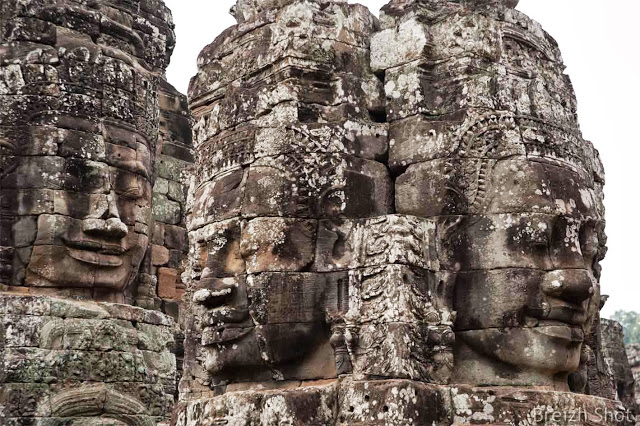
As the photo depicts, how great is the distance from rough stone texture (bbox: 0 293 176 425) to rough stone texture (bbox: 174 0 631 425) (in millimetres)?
4117

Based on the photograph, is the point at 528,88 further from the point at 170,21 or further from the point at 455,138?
the point at 170,21

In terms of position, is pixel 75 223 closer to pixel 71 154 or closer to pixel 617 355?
pixel 71 154

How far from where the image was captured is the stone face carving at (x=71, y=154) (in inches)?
483

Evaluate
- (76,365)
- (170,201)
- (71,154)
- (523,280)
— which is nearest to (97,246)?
(71,154)

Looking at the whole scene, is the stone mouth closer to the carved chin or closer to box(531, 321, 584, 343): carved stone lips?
the carved chin

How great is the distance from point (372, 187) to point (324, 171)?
0.37 meters

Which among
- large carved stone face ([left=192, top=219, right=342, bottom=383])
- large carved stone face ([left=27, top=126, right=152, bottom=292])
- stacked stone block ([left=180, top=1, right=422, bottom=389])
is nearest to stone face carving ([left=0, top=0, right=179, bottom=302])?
large carved stone face ([left=27, top=126, right=152, bottom=292])

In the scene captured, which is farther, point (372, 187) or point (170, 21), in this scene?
point (170, 21)

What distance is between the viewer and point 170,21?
624 inches

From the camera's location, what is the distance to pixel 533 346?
740 cm

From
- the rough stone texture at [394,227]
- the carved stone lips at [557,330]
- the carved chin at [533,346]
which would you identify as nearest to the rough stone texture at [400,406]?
the rough stone texture at [394,227]

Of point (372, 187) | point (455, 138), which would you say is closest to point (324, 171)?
point (372, 187)

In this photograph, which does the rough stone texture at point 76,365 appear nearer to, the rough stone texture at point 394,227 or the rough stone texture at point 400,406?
the rough stone texture at point 394,227

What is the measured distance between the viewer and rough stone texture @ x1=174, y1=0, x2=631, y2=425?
7.30 meters
